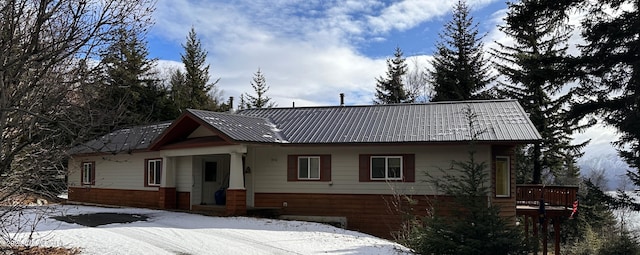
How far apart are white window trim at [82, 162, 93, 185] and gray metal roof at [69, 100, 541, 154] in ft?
13.8

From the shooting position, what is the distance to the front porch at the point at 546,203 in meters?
18.3

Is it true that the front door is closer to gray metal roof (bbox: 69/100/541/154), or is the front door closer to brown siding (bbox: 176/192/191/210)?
brown siding (bbox: 176/192/191/210)

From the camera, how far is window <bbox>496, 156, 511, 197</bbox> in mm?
17234

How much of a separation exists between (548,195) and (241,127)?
36.6ft

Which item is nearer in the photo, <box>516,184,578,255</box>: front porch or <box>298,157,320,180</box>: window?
<box>516,184,578,255</box>: front porch

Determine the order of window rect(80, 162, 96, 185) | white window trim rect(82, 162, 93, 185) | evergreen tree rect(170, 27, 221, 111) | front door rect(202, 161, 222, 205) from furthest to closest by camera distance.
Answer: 1. evergreen tree rect(170, 27, 221, 111)
2. white window trim rect(82, 162, 93, 185)
3. window rect(80, 162, 96, 185)
4. front door rect(202, 161, 222, 205)

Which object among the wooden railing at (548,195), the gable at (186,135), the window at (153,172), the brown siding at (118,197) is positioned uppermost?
the gable at (186,135)

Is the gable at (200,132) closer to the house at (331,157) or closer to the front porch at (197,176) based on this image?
the house at (331,157)

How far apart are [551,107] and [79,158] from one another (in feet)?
80.3

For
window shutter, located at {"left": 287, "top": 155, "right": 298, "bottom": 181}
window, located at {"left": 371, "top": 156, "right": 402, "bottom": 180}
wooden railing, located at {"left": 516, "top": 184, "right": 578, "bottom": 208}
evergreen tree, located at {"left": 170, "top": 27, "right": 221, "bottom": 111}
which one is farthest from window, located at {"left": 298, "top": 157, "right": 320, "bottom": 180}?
evergreen tree, located at {"left": 170, "top": 27, "right": 221, "bottom": 111}

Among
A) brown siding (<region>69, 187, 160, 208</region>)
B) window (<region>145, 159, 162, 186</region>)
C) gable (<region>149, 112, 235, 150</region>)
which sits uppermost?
gable (<region>149, 112, 235, 150</region>)

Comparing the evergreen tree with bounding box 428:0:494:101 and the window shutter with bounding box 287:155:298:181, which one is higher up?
the evergreen tree with bounding box 428:0:494:101

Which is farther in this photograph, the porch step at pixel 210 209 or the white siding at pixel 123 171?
the white siding at pixel 123 171

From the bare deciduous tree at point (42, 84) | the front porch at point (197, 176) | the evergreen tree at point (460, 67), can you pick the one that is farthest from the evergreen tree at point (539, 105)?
the bare deciduous tree at point (42, 84)
